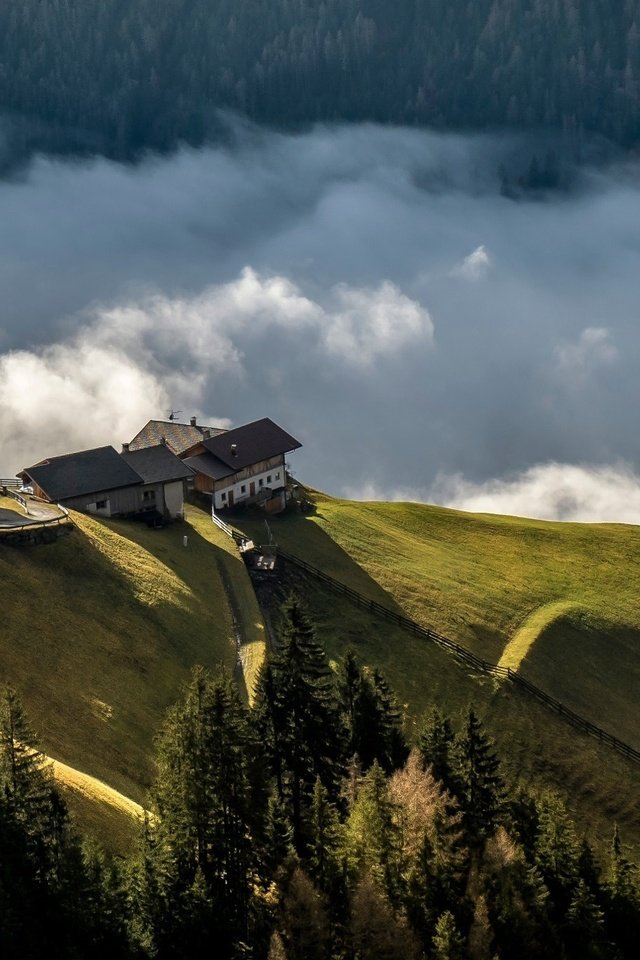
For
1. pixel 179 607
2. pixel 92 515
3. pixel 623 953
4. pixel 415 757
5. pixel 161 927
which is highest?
pixel 92 515

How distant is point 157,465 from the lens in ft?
357

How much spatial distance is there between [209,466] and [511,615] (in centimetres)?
3451

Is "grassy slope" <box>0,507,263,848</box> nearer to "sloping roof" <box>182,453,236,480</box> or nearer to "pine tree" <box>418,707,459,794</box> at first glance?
"sloping roof" <box>182,453,236,480</box>

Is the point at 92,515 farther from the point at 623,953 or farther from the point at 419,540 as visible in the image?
the point at 623,953

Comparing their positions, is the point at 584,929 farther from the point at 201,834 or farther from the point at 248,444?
the point at 248,444

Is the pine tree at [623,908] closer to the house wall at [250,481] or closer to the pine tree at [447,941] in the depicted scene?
the pine tree at [447,941]

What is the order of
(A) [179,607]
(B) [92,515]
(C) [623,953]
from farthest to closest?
1. (B) [92,515]
2. (A) [179,607]
3. (C) [623,953]

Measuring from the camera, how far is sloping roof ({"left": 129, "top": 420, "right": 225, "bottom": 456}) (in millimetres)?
126938

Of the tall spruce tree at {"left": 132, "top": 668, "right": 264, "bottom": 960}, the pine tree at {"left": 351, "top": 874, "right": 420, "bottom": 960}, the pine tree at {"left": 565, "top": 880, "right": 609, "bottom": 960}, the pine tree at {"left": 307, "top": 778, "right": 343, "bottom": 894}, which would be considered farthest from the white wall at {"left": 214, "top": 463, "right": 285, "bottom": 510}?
the pine tree at {"left": 351, "top": 874, "right": 420, "bottom": 960}

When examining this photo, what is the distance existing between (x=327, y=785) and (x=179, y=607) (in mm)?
30716

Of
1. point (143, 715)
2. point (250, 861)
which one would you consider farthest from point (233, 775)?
point (143, 715)

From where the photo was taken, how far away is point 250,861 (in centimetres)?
5069

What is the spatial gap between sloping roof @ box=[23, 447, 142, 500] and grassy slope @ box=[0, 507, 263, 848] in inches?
173

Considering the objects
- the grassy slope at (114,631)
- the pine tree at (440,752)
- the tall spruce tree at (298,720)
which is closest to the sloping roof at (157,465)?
the grassy slope at (114,631)
